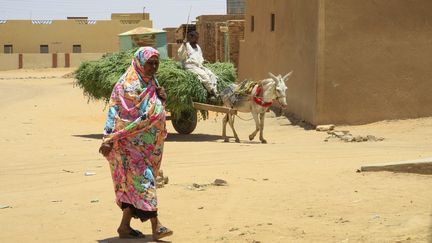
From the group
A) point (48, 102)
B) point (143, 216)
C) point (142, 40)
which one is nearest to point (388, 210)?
point (143, 216)

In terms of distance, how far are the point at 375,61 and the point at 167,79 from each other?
443cm

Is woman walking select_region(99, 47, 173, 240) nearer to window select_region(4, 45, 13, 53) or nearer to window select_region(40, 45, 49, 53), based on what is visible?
window select_region(4, 45, 13, 53)

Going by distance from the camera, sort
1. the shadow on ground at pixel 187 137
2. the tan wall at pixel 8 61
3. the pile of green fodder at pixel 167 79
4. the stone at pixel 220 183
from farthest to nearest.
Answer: the tan wall at pixel 8 61 < the shadow on ground at pixel 187 137 < the pile of green fodder at pixel 167 79 < the stone at pixel 220 183

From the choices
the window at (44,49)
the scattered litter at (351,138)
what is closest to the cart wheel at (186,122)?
the scattered litter at (351,138)

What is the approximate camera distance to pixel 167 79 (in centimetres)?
1506

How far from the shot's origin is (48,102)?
2830 centimetres

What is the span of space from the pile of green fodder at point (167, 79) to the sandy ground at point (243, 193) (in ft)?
2.72

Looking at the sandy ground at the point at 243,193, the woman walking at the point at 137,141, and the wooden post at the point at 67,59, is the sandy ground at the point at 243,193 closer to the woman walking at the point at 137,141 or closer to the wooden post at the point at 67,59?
the woman walking at the point at 137,141

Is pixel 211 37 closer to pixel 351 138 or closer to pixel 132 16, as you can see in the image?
pixel 351 138

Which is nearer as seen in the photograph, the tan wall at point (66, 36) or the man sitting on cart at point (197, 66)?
the man sitting on cart at point (197, 66)

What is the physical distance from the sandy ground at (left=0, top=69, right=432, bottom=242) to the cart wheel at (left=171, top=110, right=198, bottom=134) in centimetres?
131

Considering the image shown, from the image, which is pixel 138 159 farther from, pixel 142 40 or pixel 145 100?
pixel 142 40

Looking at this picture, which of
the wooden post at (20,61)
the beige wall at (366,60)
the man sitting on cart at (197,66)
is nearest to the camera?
the man sitting on cart at (197,66)

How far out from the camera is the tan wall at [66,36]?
64562 mm
